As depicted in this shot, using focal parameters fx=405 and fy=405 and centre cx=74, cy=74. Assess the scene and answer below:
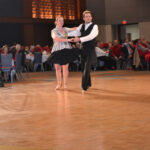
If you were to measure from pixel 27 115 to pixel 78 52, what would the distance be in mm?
2566

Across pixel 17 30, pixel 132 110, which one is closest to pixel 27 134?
pixel 132 110

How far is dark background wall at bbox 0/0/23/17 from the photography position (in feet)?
64.5

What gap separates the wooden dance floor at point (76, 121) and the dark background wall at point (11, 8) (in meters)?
13.7

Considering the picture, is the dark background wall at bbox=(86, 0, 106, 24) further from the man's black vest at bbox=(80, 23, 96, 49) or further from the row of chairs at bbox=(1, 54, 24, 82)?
the man's black vest at bbox=(80, 23, 96, 49)

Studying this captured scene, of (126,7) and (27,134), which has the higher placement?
(126,7)

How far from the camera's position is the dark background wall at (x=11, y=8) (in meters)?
19.7

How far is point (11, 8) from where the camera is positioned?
20.0 metres

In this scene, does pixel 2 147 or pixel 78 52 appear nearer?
pixel 2 147

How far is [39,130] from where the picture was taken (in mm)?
3646

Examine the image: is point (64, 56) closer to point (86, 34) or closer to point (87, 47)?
point (87, 47)

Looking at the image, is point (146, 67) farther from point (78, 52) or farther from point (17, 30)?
point (17, 30)

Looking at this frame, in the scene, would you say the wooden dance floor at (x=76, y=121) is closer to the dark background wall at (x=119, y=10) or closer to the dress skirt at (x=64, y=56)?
the dress skirt at (x=64, y=56)

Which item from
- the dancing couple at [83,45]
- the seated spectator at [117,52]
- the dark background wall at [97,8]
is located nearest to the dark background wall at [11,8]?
the dark background wall at [97,8]

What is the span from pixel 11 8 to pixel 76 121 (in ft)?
54.7
